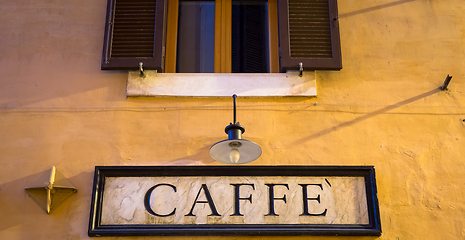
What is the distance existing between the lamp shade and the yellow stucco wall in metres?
0.54

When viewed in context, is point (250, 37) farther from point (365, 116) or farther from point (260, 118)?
point (365, 116)

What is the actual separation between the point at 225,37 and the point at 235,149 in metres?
1.75

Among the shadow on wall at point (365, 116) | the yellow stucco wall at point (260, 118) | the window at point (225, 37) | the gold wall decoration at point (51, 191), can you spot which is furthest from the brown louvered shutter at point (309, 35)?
the gold wall decoration at point (51, 191)

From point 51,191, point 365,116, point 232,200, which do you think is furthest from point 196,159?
point 365,116

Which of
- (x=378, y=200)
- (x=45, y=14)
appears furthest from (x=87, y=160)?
(x=378, y=200)

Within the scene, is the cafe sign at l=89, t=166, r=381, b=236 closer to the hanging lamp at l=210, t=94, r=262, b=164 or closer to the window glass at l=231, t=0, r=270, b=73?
the hanging lamp at l=210, t=94, r=262, b=164

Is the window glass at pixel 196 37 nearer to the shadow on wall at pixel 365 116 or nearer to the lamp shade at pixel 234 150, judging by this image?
the shadow on wall at pixel 365 116

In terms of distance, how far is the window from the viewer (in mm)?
4871

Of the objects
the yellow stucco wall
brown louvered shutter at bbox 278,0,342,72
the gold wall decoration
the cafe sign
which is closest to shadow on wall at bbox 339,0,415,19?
the yellow stucco wall

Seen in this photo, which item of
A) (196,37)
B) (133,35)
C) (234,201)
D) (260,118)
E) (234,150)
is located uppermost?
(196,37)

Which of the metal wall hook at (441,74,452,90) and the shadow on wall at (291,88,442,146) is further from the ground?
the metal wall hook at (441,74,452,90)

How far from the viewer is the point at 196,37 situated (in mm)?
5371

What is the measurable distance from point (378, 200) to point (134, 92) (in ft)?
8.70

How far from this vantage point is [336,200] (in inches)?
172
